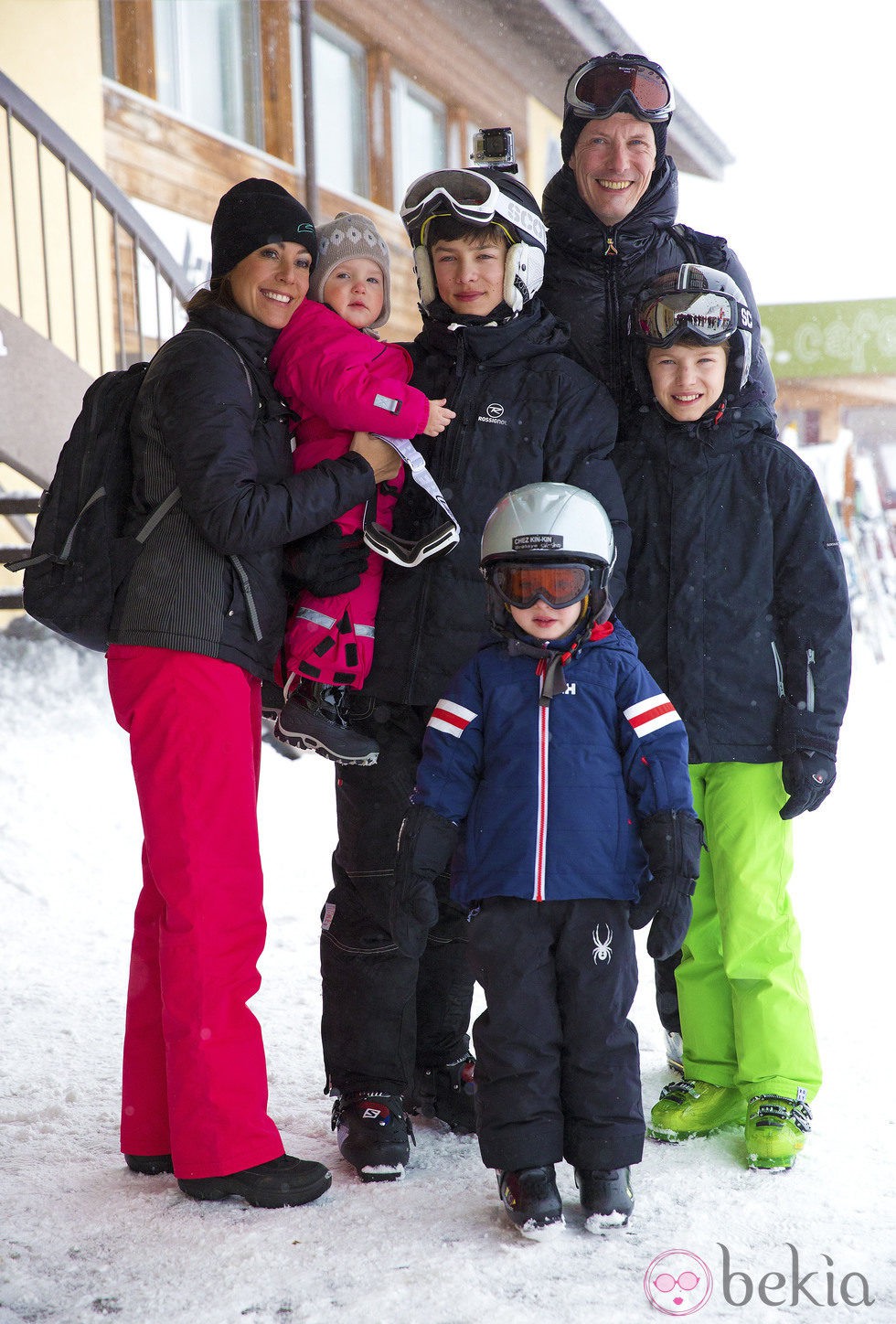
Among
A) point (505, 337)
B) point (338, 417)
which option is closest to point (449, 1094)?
point (338, 417)

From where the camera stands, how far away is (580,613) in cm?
221

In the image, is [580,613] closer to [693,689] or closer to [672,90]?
[693,689]

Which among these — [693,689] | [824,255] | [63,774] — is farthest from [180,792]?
[824,255]

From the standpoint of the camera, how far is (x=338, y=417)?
230 cm

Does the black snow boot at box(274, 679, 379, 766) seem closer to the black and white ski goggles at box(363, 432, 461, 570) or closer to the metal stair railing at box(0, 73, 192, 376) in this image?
the black and white ski goggles at box(363, 432, 461, 570)

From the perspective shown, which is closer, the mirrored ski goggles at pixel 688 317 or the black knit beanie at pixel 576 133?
the mirrored ski goggles at pixel 688 317

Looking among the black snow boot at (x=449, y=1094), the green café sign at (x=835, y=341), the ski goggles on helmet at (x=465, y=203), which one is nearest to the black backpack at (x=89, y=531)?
the ski goggles on helmet at (x=465, y=203)

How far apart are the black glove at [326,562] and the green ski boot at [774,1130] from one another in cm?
130

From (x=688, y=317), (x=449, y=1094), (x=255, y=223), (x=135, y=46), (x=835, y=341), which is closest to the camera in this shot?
(x=255, y=223)

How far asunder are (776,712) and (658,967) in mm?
798

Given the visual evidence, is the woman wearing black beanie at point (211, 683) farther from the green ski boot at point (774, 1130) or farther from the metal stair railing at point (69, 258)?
the metal stair railing at point (69, 258)

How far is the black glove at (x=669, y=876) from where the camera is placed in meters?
2.07

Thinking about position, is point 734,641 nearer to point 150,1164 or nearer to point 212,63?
point 150,1164

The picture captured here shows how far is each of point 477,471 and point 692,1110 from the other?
1.39 metres
